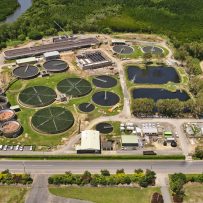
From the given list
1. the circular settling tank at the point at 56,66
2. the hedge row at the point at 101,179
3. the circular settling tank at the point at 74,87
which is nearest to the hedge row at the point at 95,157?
the hedge row at the point at 101,179

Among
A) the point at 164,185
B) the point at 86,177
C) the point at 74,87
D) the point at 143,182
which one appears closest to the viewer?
the point at 143,182

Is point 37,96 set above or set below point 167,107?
above

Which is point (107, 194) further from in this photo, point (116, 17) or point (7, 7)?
point (7, 7)

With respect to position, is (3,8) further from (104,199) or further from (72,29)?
(104,199)

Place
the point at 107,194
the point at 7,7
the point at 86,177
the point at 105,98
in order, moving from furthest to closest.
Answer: the point at 7,7
the point at 105,98
the point at 86,177
the point at 107,194

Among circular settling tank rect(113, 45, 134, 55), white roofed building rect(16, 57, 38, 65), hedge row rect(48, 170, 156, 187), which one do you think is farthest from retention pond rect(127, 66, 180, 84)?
hedge row rect(48, 170, 156, 187)

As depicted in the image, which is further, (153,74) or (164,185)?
(153,74)

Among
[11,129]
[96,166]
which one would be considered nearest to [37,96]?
[11,129]
